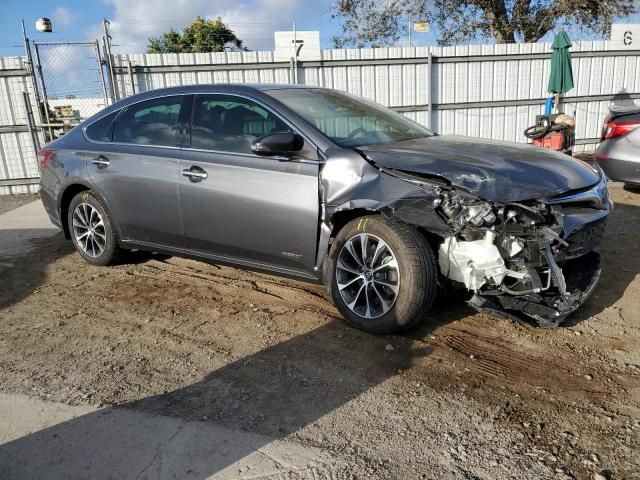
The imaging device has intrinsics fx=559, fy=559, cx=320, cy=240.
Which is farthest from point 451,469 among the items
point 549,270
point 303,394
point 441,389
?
point 549,270

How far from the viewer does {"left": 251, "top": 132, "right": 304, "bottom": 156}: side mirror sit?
3.95 meters

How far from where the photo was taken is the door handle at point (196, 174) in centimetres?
447

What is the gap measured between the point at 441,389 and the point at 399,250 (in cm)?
92

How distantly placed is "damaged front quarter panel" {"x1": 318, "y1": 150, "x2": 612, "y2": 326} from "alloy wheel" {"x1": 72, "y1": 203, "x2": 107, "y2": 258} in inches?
108

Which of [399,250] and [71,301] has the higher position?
[399,250]

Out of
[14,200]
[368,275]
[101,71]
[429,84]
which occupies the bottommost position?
[14,200]

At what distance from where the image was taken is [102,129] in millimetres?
5367

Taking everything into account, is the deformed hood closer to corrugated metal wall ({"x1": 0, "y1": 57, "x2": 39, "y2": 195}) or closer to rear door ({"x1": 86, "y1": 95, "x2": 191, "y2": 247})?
rear door ({"x1": 86, "y1": 95, "x2": 191, "y2": 247})

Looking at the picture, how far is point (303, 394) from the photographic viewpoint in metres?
3.15

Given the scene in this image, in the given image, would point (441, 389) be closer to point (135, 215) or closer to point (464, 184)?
point (464, 184)

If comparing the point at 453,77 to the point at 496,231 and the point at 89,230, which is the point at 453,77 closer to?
the point at 89,230

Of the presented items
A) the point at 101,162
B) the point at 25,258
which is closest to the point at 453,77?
the point at 101,162

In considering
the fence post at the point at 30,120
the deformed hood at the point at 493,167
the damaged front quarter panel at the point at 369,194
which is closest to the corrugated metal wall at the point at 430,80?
the fence post at the point at 30,120

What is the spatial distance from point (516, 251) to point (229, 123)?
2.45 metres
